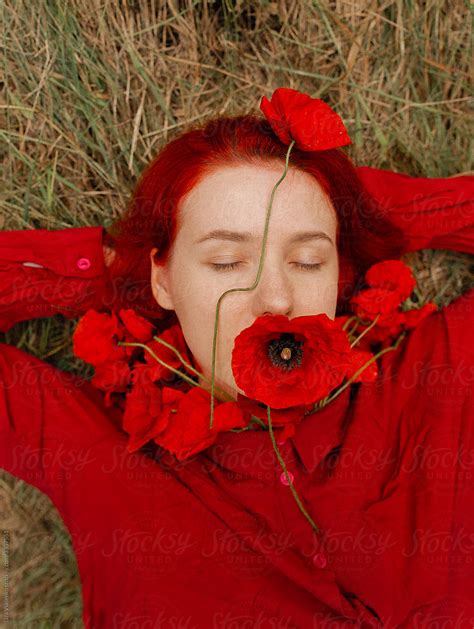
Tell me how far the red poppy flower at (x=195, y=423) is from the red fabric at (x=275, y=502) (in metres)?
0.07

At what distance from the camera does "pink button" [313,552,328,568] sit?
1478 mm

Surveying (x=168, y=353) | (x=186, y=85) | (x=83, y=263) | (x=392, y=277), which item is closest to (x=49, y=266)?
(x=83, y=263)

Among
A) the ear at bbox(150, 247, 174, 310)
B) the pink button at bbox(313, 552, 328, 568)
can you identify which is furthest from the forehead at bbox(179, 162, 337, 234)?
the pink button at bbox(313, 552, 328, 568)

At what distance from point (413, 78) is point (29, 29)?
3.78ft

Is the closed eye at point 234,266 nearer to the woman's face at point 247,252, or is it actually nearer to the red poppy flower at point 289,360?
the woman's face at point 247,252

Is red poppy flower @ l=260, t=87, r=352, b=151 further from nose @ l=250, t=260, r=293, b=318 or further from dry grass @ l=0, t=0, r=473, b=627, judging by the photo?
dry grass @ l=0, t=0, r=473, b=627

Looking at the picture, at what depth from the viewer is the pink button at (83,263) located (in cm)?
169

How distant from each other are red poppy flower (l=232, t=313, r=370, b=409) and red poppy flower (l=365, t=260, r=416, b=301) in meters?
0.62

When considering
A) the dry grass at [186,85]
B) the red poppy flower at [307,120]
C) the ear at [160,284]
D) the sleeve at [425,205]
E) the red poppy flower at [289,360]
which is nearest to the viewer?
the red poppy flower at [289,360]

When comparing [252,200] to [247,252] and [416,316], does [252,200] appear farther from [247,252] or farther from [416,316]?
[416,316]

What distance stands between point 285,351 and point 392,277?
677 mm

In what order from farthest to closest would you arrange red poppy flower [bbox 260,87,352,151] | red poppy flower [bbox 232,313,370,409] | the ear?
the ear → red poppy flower [bbox 260,87,352,151] → red poppy flower [bbox 232,313,370,409]

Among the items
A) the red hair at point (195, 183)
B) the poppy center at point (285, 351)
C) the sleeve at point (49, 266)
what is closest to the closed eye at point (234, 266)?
the red hair at point (195, 183)

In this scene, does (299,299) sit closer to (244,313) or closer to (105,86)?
(244,313)
